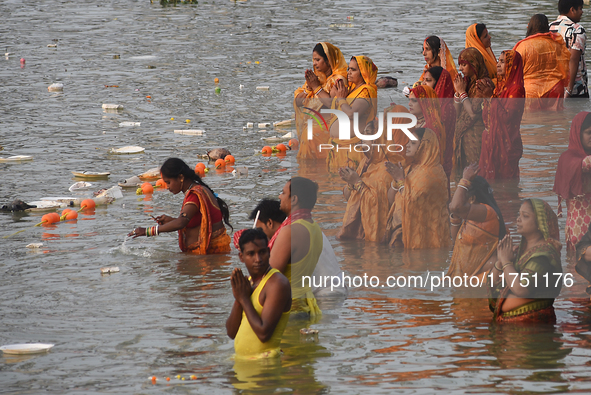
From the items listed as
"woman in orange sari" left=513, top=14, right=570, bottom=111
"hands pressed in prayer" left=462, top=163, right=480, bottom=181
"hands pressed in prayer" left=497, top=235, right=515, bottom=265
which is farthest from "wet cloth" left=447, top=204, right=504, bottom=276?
"woman in orange sari" left=513, top=14, right=570, bottom=111

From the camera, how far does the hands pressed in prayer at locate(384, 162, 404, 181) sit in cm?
793

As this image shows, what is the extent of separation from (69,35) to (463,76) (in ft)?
51.4

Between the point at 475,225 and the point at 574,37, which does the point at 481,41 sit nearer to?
the point at 574,37

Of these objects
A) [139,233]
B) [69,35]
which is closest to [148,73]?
[69,35]

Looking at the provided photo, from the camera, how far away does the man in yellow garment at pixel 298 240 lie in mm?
5988

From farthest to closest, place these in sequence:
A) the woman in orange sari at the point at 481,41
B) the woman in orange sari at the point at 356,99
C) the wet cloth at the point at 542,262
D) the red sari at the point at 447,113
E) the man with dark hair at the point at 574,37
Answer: the man with dark hair at the point at 574,37, the woman in orange sari at the point at 481,41, the red sari at the point at 447,113, the woman in orange sari at the point at 356,99, the wet cloth at the point at 542,262

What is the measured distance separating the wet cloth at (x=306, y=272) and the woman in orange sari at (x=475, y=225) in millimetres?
1096

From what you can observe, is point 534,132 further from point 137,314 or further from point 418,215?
point 137,314

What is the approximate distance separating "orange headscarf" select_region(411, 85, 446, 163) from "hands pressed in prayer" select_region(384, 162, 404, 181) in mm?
808

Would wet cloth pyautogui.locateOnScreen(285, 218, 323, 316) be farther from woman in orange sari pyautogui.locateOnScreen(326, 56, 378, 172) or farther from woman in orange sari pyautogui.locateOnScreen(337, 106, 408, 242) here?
woman in orange sari pyautogui.locateOnScreen(326, 56, 378, 172)

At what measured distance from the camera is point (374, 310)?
6652 millimetres

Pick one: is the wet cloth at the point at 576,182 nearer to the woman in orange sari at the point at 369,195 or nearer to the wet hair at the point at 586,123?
the wet hair at the point at 586,123

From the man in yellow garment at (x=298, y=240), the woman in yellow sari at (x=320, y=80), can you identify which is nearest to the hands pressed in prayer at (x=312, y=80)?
the woman in yellow sari at (x=320, y=80)

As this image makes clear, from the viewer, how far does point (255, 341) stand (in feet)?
17.8
